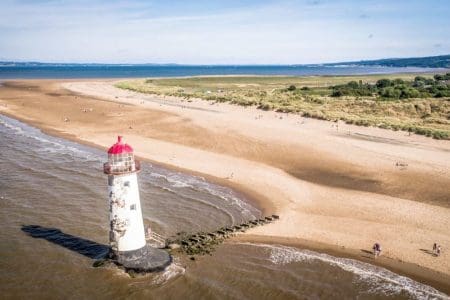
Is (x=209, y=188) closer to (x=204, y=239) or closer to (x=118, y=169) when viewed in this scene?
(x=204, y=239)

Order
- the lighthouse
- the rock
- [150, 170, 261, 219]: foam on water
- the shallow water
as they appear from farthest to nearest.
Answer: [150, 170, 261, 219]: foam on water → the rock → the shallow water → the lighthouse

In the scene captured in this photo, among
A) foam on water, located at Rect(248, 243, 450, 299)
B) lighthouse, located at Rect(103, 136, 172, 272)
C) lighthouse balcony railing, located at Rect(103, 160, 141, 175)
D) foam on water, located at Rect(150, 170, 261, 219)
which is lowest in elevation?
foam on water, located at Rect(248, 243, 450, 299)

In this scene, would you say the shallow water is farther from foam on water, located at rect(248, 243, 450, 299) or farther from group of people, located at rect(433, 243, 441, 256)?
group of people, located at rect(433, 243, 441, 256)

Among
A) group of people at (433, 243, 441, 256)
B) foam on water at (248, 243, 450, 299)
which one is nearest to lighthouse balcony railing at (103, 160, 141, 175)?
foam on water at (248, 243, 450, 299)

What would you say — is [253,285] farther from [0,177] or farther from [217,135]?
[217,135]

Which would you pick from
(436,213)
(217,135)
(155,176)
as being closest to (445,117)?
(217,135)

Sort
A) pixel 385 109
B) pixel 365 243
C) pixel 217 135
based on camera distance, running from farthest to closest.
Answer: pixel 385 109 → pixel 217 135 → pixel 365 243

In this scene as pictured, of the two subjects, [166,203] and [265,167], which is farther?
[265,167]

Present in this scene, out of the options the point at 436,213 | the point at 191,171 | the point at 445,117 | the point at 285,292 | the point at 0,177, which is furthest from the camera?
the point at 445,117
